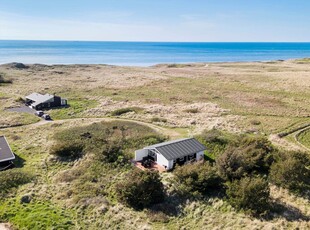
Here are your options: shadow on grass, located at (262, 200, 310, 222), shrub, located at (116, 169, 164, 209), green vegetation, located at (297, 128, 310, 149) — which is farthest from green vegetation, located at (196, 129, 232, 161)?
shadow on grass, located at (262, 200, 310, 222)

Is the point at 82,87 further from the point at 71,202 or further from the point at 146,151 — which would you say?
the point at 71,202

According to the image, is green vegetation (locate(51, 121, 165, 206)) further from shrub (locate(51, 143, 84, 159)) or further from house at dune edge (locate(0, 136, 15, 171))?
house at dune edge (locate(0, 136, 15, 171))

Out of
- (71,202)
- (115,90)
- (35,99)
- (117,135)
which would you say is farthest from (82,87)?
(71,202)

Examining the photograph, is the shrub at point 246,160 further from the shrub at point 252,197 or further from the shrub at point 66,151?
the shrub at point 66,151

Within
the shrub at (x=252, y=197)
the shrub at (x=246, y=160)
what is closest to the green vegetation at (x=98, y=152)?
the shrub at (x=246, y=160)

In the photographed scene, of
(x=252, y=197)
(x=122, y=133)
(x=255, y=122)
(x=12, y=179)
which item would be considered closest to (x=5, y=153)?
(x=12, y=179)

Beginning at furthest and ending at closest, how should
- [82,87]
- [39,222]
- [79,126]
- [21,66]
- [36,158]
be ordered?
1. [21,66]
2. [82,87]
3. [79,126]
4. [36,158]
5. [39,222]

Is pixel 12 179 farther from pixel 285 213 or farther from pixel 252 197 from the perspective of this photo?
pixel 285 213
